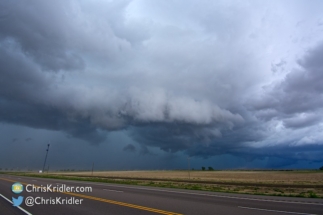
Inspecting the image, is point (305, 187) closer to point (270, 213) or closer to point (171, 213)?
point (270, 213)

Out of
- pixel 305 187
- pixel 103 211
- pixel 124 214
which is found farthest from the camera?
pixel 305 187

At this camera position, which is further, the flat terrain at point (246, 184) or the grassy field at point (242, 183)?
the grassy field at point (242, 183)

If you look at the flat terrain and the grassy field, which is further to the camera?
the grassy field

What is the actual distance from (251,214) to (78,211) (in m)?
9.42

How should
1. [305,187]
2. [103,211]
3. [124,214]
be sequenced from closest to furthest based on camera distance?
1. [124,214]
2. [103,211]
3. [305,187]

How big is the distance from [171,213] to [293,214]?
656 centimetres

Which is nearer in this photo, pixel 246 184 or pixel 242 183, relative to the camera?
pixel 246 184

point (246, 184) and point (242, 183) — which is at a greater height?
point (242, 183)

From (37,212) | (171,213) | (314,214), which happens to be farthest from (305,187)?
(37,212)

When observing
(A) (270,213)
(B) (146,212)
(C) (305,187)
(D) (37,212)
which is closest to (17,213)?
(D) (37,212)

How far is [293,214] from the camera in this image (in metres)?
13.2

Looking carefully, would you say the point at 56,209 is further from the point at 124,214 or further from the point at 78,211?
the point at 124,214

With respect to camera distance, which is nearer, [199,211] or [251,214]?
[251,214]

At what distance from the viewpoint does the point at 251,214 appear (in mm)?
12867
